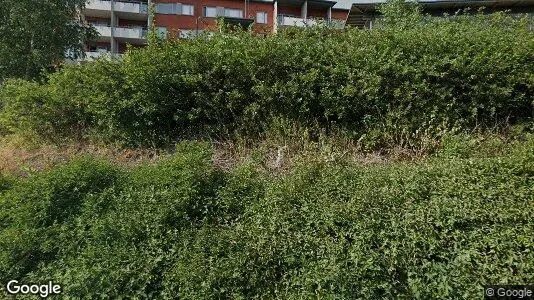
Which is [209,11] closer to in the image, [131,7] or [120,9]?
[131,7]

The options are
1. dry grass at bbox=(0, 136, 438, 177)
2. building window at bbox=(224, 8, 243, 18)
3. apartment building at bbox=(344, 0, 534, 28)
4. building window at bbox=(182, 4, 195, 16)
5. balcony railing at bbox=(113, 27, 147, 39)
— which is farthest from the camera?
building window at bbox=(224, 8, 243, 18)

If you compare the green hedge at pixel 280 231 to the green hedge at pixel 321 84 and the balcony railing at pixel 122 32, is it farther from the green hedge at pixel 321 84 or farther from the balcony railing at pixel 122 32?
the balcony railing at pixel 122 32

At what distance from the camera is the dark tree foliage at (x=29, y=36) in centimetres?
1270

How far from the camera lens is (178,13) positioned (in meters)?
35.3

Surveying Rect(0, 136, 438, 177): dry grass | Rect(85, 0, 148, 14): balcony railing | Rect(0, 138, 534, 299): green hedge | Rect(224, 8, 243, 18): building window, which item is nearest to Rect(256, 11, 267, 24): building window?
Rect(224, 8, 243, 18): building window

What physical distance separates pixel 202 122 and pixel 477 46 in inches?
182

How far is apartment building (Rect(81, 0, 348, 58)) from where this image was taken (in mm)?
33250

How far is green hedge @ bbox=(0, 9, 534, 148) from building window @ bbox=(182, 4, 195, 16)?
32.3 m

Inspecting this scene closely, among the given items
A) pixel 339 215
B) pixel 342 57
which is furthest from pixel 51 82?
pixel 339 215

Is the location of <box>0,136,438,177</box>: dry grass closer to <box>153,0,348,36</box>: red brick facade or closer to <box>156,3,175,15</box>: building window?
<box>153,0,348,36</box>: red brick facade

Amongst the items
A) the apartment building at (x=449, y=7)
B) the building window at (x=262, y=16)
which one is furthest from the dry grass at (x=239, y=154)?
the building window at (x=262, y=16)

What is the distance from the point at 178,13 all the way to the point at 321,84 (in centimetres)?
3426

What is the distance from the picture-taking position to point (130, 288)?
11.2 feet

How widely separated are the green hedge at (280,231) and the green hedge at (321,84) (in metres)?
1.39
